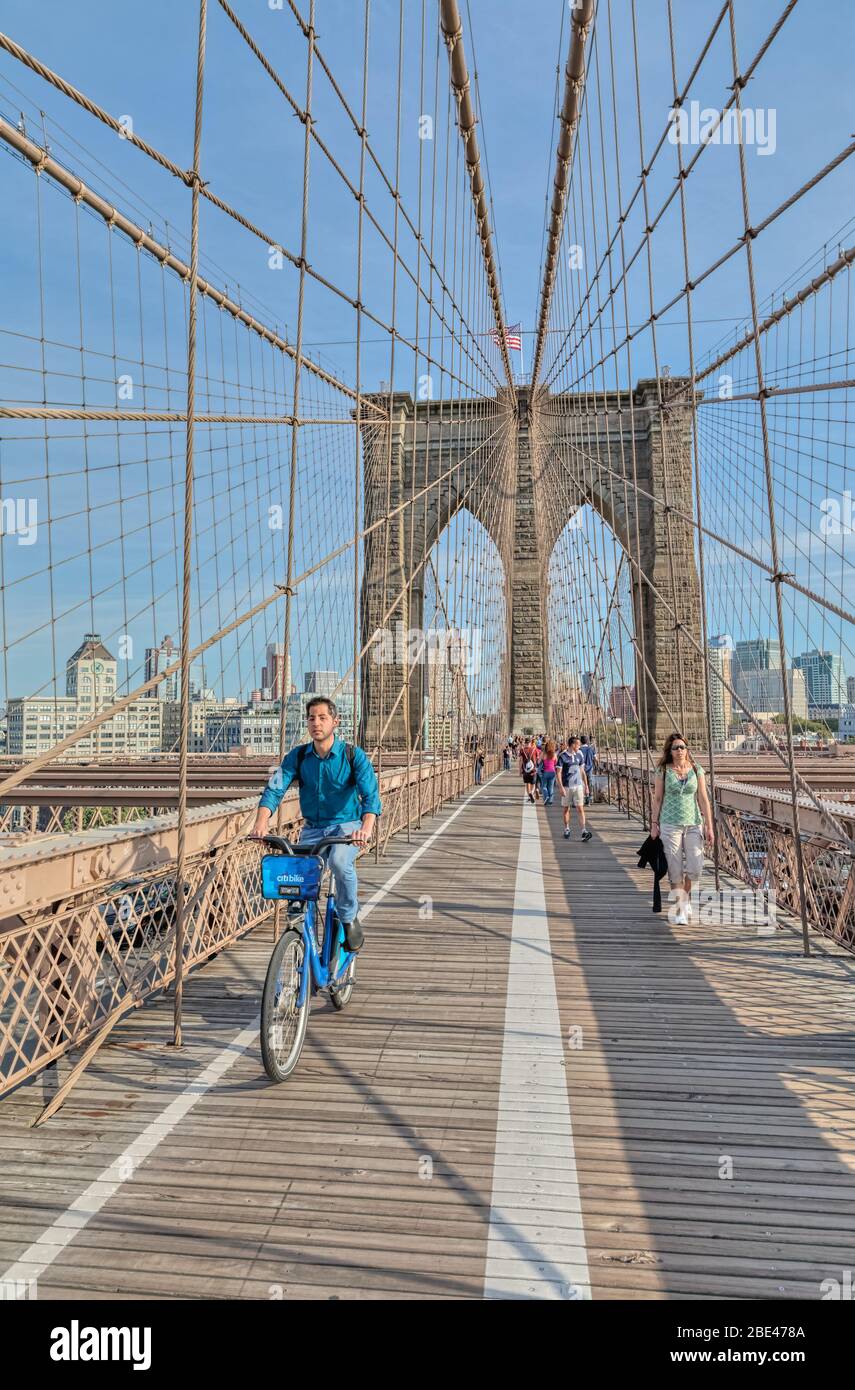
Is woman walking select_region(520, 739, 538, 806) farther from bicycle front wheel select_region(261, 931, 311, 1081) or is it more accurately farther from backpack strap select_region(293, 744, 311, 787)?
bicycle front wheel select_region(261, 931, 311, 1081)

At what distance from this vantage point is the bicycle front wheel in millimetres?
2641

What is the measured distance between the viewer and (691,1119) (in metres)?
2.49

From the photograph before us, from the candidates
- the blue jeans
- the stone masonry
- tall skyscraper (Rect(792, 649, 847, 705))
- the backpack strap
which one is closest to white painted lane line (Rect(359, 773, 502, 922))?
the blue jeans

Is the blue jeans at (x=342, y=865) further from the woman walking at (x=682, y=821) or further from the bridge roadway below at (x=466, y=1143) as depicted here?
the woman walking at (x=682, y=821)

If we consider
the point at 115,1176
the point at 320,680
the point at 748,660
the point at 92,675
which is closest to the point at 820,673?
the point at 748,660

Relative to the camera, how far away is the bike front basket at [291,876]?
2.96m

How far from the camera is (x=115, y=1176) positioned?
7.11ft

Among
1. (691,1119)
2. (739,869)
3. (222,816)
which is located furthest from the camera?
(739,869)

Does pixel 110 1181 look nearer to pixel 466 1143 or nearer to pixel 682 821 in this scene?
pixel 466 1143

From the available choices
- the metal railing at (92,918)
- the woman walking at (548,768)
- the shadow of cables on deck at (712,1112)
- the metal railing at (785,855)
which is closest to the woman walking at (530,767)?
the woman walking at (548,768)

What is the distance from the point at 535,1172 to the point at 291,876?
3.96 ft
